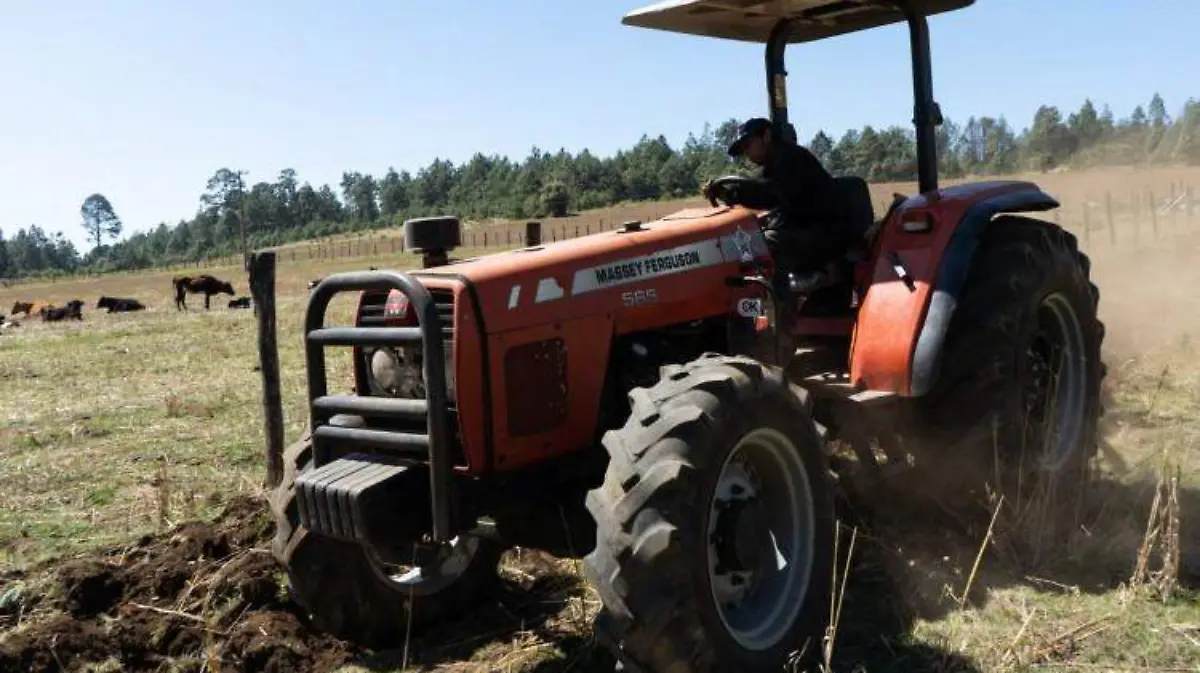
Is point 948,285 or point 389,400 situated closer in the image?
Result: point 389,400

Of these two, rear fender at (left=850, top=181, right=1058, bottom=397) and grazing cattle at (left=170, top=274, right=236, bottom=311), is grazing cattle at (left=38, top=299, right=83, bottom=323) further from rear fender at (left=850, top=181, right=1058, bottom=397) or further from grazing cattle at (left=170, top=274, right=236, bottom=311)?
rear fender at (left=850, top=181, right=1058, bottom=397)

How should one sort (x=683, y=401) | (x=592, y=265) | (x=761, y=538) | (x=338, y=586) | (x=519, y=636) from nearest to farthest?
1. (x=683, y=401)
2. (x=761, y=538)
3. (x=592, y=265)
4. (x=338, y=586)
5. (x=519, y=636)

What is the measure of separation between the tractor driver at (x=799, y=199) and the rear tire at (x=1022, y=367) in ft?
2.40

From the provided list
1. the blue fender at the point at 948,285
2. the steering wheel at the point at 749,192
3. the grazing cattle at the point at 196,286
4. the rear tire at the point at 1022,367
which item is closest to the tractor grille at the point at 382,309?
the steering wheel at the point at 749,192

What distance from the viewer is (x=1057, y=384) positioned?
5.72 meters

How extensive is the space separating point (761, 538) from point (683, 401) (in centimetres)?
66

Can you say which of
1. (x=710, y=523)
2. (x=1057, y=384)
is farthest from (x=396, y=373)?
(x=1057, y=384)

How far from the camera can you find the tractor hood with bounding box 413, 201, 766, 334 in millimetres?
4030

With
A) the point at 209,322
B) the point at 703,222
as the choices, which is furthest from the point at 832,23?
the point at 209,322

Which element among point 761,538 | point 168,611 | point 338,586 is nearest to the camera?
point 761,538

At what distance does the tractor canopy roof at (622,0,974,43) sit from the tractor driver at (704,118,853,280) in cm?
76

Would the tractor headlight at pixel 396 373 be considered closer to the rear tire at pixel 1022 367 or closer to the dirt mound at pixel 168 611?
the dirt mound at pixel 168 611

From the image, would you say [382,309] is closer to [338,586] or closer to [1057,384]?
[338,586]

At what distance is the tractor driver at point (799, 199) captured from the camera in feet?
17.3
